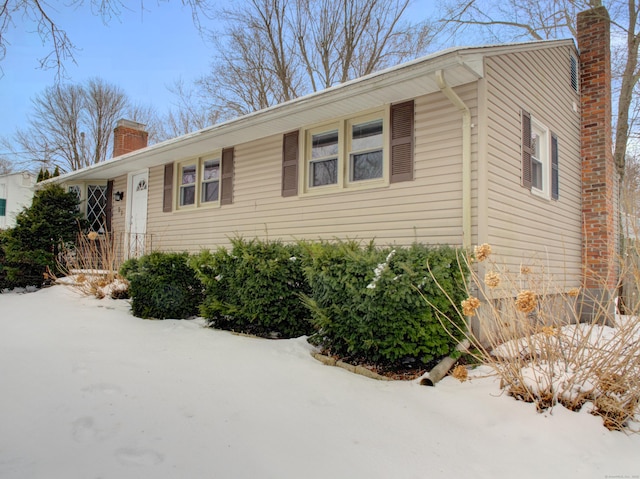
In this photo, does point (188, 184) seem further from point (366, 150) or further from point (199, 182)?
point (366, 150)

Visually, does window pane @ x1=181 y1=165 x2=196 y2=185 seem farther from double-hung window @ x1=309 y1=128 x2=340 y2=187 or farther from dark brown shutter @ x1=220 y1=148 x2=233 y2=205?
double-hung window @ x1=309 y1=128 x2=340 y2=187

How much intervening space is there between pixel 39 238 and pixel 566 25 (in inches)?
577

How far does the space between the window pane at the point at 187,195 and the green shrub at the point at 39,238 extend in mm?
2611

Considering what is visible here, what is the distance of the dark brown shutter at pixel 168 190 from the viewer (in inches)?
347

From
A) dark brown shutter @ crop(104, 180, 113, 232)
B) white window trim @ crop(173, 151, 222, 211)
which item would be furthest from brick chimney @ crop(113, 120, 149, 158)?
white window trim @ crop(173, 151, 222, 211)

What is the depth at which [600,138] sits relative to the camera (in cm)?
733

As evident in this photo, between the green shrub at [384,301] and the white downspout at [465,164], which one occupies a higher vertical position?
the white downspout at [465,164]

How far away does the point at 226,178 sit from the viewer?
7.77 meters

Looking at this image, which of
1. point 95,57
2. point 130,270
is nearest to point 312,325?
point 130,270

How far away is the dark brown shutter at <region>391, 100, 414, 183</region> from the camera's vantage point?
5.39 m

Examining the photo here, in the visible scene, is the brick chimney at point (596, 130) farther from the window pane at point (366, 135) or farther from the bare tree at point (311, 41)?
the bare tree at point (311, 41)

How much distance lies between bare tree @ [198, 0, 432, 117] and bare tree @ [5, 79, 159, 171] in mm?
10648

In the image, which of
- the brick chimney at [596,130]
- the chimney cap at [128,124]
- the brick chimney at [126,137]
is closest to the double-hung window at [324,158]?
the brick chimney at [596,130]

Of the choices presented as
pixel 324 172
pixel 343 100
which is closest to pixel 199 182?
pixel 324 172
